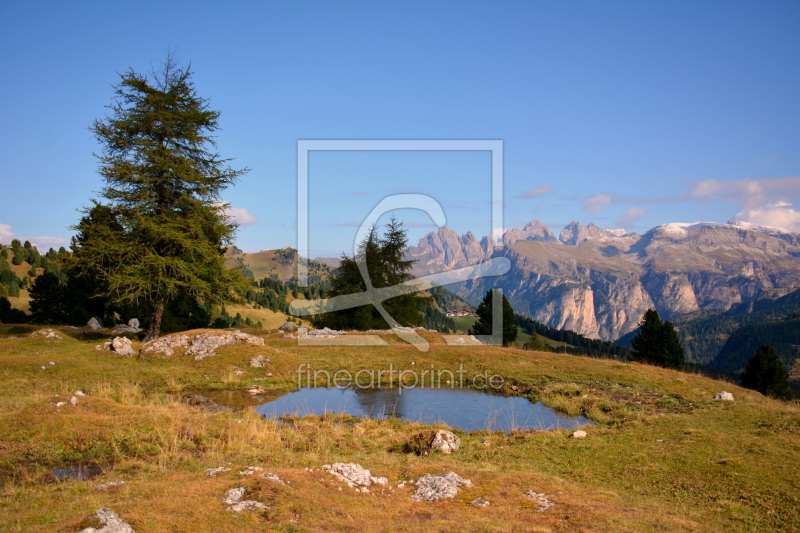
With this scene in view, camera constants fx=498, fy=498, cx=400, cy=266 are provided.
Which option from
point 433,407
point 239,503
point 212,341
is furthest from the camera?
point 212,341

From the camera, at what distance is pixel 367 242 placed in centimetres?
5641

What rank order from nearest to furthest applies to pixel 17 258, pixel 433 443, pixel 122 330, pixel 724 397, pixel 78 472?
pixel 78 472 < pixel 433 443 < pixel 724 397 < pixel 122 330 < pixel 17 258

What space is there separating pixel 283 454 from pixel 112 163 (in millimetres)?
25613

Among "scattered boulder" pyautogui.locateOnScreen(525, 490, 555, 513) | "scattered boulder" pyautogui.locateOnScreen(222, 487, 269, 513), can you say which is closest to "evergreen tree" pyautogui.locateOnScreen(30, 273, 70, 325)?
"scattered boulder" pyautogui.locateOnScreen(222, 487, 269, 513)

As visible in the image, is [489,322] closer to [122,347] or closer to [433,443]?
[122,347]

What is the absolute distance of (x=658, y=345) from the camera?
59469mm

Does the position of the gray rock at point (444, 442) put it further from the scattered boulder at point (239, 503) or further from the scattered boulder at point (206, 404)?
the scattered boulder at point (206, 404)

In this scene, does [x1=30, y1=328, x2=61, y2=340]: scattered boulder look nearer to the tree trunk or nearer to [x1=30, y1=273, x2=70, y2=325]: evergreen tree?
the tree trunk

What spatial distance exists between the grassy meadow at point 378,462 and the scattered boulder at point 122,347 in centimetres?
394

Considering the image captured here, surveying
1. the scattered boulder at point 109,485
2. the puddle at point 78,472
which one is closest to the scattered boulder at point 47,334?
the puddle at point 78,472

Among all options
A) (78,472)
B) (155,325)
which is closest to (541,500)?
(78,472)

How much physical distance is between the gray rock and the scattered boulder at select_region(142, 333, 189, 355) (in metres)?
20.1

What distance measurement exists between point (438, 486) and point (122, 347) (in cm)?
2529

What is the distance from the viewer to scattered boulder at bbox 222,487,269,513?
8836mm
